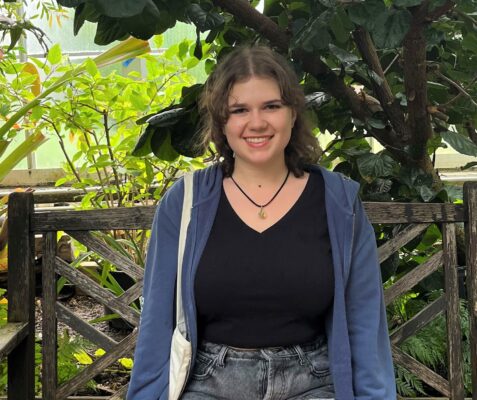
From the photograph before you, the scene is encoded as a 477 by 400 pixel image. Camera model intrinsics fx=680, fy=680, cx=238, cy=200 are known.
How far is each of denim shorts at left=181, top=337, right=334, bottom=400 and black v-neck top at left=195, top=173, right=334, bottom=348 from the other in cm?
2

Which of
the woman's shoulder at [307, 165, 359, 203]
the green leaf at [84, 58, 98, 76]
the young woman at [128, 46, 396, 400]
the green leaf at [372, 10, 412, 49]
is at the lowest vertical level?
the young woman at [128, 46, 396, 400]

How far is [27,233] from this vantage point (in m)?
1.78

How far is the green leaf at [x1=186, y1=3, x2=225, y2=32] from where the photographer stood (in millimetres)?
1613

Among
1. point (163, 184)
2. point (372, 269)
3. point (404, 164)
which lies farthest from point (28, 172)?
point (372, 269)

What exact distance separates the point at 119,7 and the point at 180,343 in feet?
2.25

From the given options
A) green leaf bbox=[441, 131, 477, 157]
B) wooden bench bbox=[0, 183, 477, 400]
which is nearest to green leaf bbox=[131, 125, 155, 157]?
wooden bench bbox=[0, 183, 477, 400]

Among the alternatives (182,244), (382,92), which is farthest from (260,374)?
(382,92)

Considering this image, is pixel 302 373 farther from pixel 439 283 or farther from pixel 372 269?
pixel 439 283

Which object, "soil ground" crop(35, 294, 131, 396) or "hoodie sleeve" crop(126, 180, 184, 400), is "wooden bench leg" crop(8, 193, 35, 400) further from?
"hoodie sleeve" crop(126, 180, 184, 400)

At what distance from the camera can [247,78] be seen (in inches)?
58.0

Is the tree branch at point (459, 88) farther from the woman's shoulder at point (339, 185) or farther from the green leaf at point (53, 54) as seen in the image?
the green leaf at point (53, 54)

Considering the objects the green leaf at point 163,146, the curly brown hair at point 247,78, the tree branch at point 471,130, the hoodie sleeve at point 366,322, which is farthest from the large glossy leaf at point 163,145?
the tree branch at point 471,130

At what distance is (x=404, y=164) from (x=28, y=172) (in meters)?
3.16

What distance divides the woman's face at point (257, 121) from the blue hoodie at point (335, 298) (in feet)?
0.41
